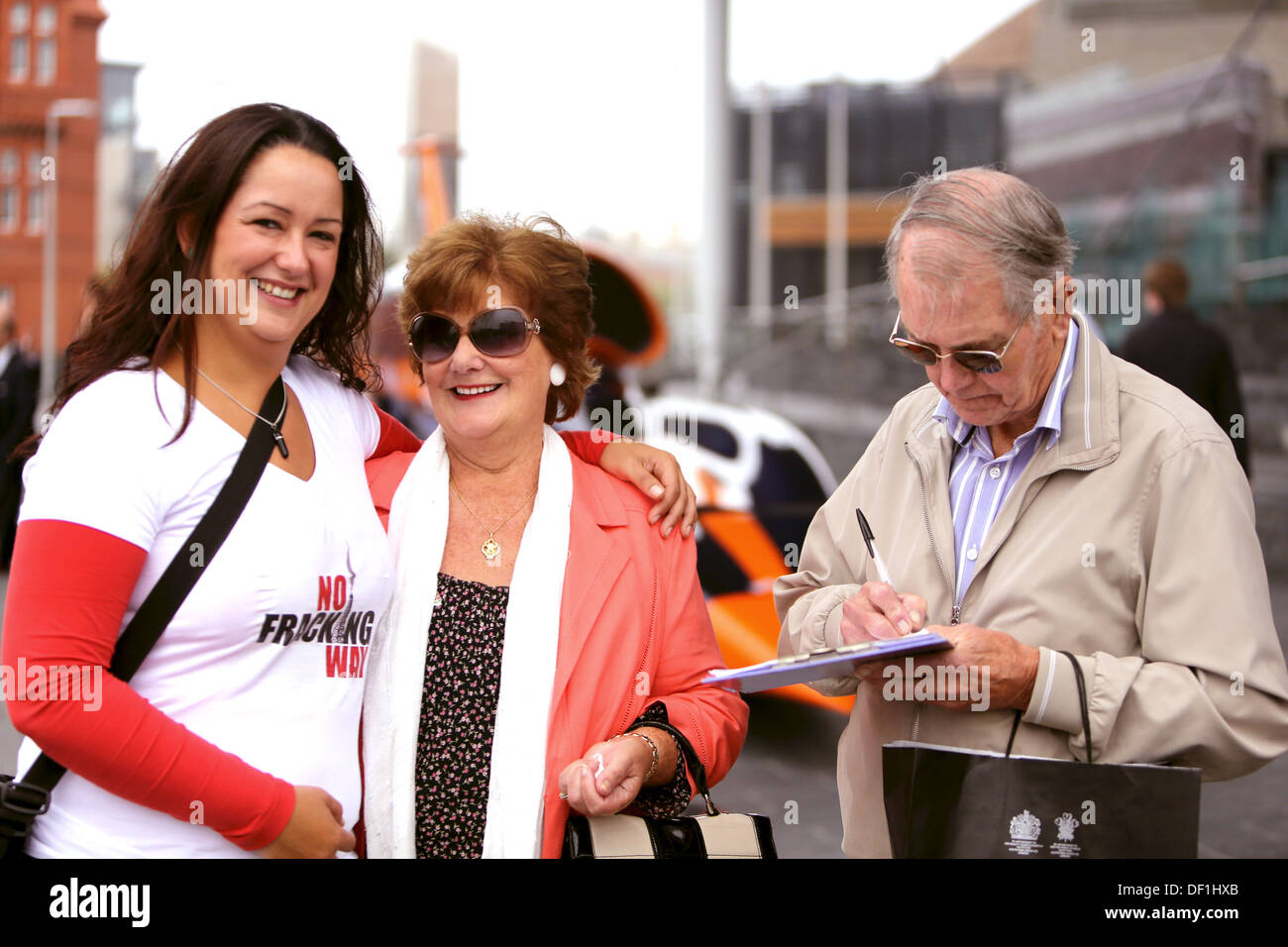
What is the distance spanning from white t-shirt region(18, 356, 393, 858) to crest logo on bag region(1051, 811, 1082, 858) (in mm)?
1131

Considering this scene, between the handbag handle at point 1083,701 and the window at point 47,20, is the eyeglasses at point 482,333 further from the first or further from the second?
the window at point 47,20

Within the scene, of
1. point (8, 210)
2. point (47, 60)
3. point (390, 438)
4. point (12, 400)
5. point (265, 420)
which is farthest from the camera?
point (8, 210)

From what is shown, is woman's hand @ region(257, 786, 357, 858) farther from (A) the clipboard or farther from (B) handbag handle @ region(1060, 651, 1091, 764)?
(B) handbag handle @ region(1060, 651, 1091, 764)

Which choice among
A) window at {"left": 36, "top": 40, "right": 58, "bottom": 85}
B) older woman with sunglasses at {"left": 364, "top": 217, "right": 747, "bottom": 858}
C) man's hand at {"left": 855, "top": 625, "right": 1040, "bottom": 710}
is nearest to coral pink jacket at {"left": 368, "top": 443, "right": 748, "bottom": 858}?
older woman with sunglasses at {"left": 364, "top": 217, "right": 747, "bottom": 858}

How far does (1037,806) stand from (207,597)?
128 centimetres

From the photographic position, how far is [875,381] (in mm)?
14461

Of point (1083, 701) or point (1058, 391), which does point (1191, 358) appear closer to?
point (1058, 391)

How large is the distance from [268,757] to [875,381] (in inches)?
515

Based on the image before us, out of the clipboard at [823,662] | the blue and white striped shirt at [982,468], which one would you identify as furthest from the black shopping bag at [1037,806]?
the blue and white striped shirt at [982,468]

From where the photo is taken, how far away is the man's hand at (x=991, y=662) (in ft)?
6.38

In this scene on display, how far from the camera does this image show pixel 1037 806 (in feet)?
6.13

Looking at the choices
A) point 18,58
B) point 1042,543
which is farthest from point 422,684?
point 18,58

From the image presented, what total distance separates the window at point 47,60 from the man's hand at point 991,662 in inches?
492
